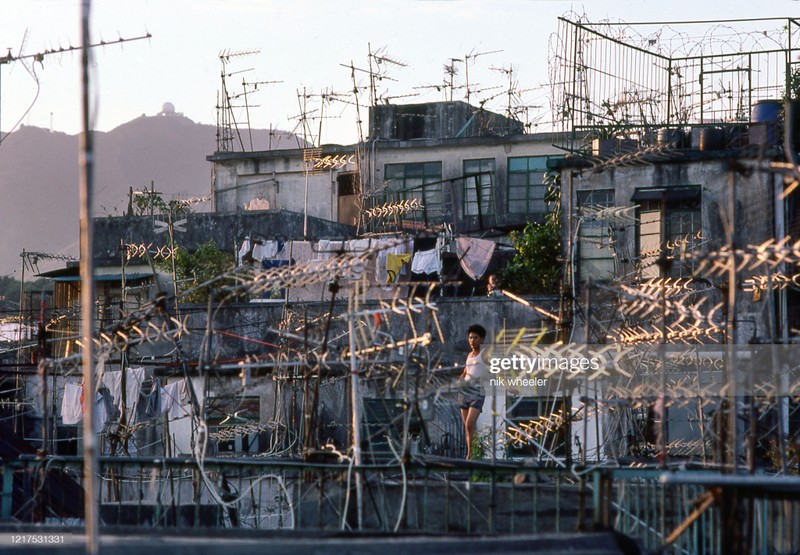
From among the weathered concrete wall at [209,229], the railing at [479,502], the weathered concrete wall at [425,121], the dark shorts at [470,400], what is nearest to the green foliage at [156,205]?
the weathered concrete wall at [209,229]

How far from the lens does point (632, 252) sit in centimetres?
2314

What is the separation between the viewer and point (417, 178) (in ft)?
123

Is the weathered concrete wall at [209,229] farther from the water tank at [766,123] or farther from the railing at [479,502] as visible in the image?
the railing at [479,502]

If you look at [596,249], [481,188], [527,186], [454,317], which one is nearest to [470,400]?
[454,317]

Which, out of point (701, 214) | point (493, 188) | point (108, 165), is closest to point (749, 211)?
point (701, 214)

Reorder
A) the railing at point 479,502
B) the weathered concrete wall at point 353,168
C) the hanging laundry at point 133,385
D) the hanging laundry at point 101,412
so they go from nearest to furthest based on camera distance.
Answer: the railing at point 479,502 → the hanging laundry at point 101,412 → the hanging laundry at point 133,385 → the weathered concrete wall at point 353,168

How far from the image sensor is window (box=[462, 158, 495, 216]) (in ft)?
122

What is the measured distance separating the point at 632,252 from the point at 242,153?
20.3m

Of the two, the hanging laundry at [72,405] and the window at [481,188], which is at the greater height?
the window at [481,188]

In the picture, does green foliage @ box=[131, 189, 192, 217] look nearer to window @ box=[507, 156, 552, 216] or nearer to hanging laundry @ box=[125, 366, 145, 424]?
window @ box=[507, 156, 552, 216]

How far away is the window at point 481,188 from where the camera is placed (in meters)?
37.1

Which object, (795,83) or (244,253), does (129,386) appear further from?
(795,83)

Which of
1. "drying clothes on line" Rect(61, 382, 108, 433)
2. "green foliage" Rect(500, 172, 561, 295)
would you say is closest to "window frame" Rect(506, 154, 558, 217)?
"green foliage" Rect(500, 172, 561, 295)

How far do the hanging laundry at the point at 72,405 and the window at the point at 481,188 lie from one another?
17.1 m
